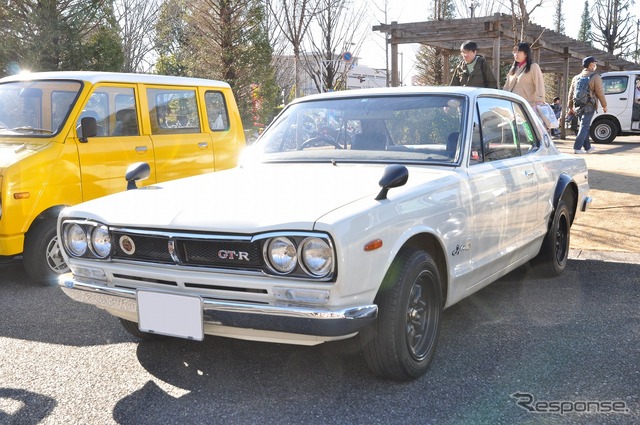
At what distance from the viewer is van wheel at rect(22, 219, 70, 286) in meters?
4.99

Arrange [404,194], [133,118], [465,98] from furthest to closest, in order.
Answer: [133,118], [465,98], [404,194]

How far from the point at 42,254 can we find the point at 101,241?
7.58ft

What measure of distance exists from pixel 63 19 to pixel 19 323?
15.2 meters

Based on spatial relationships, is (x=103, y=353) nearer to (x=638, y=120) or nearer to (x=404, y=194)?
(x=404, y=194)

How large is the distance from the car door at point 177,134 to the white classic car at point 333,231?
7.25 feet

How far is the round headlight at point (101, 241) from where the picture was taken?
305 cm

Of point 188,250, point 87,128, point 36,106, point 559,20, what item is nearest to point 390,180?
point 188,250

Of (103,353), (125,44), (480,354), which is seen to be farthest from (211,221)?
(125,44)

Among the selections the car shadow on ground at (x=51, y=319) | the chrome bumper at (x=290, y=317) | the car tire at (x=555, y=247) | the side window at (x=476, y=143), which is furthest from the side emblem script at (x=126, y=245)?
the car tire at (x=555, y=247)

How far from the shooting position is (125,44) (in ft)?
78.3

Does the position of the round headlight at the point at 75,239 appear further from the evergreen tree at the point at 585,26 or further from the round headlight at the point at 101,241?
the evergreen tree at the point at 585,26

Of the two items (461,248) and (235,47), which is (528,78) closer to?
(461,248)

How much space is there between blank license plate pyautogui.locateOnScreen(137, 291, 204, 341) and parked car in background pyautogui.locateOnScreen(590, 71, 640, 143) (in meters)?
18.3

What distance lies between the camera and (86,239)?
3.12m
